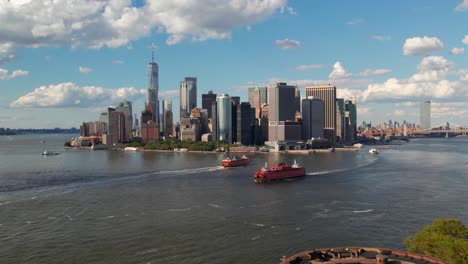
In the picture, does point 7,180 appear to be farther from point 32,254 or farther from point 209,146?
point 209,146

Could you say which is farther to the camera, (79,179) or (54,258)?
(79,179)

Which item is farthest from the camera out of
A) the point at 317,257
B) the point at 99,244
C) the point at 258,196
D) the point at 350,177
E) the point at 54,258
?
the point at 350,177

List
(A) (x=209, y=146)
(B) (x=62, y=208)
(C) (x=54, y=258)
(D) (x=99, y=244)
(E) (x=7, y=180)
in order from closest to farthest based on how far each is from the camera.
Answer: (C) (x=54, y=258) → (D) (x=99, y=244) → (B) (x=62, y=208) → (E) (x=7, y=180) → (A) (x=209, y=146)

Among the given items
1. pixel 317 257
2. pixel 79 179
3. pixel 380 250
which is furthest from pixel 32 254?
pixel 79 179

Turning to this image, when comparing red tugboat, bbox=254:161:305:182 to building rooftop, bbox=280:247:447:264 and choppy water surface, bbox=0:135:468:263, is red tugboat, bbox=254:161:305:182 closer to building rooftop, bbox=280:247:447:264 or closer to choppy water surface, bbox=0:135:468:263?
choppy water surface, bbox=0:135:468:263

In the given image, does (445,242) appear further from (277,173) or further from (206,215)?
(277,173)

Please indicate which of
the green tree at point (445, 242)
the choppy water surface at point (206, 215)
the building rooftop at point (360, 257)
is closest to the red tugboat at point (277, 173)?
the choppy water surface at point (206, 215)

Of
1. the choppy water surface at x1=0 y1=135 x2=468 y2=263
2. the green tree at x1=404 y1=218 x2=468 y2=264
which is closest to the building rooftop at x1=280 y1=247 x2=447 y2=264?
the green tree at x1=404 y1=218 x2=468 y2=264

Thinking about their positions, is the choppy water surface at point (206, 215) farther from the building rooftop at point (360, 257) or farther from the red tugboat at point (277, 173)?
the building rooftop at point (360, 257)
